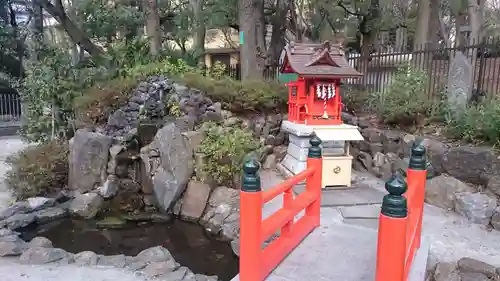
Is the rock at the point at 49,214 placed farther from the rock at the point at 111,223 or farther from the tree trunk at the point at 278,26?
the tree trunk at the point at 278,26

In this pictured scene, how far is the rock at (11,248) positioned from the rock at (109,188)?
2.03m

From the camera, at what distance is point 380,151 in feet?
24.5

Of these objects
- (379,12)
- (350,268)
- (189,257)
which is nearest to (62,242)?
(189,257)

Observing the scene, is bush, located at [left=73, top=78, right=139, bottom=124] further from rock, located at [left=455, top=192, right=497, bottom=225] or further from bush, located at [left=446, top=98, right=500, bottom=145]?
rock, located at [left=455, top=192, right=497, bottom=225]

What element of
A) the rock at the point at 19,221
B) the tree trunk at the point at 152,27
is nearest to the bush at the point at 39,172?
the rock at the point at 19,221

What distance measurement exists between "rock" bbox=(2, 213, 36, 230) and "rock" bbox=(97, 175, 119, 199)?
1203 millimetres

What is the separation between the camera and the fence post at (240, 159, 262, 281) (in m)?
2.85

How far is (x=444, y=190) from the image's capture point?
19.4 ft

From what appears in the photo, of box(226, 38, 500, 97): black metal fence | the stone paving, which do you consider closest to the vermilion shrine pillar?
the stone paving

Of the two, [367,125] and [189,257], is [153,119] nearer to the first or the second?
[189,257]

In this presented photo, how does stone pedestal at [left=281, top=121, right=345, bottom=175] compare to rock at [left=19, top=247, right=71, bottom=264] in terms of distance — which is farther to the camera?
stone pedestal at [left=281, top=121, right=345, bottom=175]

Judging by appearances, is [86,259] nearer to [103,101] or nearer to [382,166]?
[103,101]

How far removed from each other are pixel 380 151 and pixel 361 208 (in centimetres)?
233

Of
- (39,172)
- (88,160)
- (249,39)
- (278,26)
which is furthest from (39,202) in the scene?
(278,26)
